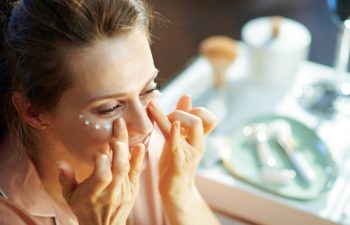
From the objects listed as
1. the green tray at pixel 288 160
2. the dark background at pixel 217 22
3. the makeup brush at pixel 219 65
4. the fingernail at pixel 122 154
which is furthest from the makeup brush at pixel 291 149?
the dark background at pixel 217 22

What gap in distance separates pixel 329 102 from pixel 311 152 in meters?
0.19

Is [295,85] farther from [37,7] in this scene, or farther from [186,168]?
[37,7]

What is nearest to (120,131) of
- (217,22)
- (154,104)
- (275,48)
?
(154,104)

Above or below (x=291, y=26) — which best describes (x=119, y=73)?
above

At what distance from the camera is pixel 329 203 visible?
40.9 inches

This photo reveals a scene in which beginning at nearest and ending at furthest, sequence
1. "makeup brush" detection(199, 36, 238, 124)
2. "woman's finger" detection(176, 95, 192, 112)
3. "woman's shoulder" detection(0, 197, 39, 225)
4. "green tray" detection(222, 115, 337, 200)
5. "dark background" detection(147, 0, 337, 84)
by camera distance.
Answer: "woman's shoulder" detection(0, 197, 39, 225)
"woman's finger" detection(176, 95, 192, 112)
"green tray" detection(222, 115, 337, 200)
"makeup brush" detection(199, 36, 238, 124)
"dark background" detection(147, 0, 337, 84)

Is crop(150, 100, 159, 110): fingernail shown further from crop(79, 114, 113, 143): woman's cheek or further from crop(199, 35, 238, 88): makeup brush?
crop(199, 35, 238, 88): makeup brush

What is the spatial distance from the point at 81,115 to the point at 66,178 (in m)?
0.10

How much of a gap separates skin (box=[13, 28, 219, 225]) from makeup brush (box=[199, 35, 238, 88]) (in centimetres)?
36

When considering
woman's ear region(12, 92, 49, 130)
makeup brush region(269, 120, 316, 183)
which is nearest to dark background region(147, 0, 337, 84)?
makeup brush region(269, 120, 316, 183)

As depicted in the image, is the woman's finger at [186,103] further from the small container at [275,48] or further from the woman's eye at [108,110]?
the small container at [275,48]

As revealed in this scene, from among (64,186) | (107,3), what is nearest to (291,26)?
(107,3)

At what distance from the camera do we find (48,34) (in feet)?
2.42

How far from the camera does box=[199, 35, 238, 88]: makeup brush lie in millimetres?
1256
